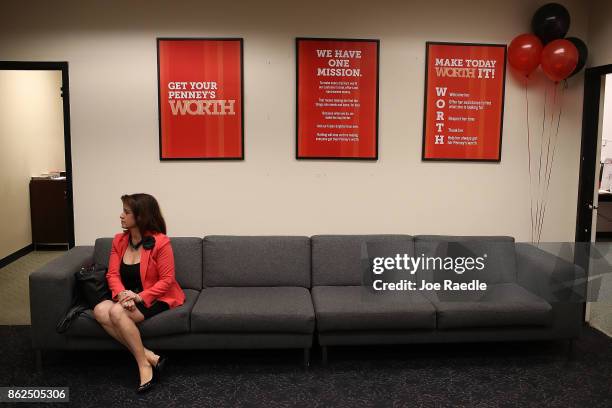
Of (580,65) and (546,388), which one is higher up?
(580,65)

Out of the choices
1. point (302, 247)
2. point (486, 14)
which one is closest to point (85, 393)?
point (302, 247)

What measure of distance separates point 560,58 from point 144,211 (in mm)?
3147

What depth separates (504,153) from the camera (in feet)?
13.0

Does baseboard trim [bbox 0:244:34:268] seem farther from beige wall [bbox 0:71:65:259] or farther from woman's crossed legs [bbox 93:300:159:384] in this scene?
woman's crossed legs [bbox 93:300:159:384]

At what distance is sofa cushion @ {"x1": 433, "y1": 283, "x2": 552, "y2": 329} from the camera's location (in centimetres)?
314

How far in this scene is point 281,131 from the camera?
383cm

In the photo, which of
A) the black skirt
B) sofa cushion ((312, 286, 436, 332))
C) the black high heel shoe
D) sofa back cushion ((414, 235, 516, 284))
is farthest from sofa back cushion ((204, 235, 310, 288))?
sofa back cushion ((414, 235, 516, 284))

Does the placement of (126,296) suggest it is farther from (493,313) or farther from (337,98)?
(493,313)

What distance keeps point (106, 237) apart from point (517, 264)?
321cm

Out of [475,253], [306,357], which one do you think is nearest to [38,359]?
[306,357]

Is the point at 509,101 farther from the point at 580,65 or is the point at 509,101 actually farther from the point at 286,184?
the point at 286,184

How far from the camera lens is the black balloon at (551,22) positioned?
3634mm

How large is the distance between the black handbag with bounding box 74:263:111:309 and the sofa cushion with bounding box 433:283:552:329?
215cm

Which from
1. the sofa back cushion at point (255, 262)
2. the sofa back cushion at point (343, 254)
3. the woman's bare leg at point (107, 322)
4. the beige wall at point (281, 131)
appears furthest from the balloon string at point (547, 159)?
the woman's bare leg at point (107, 322)
